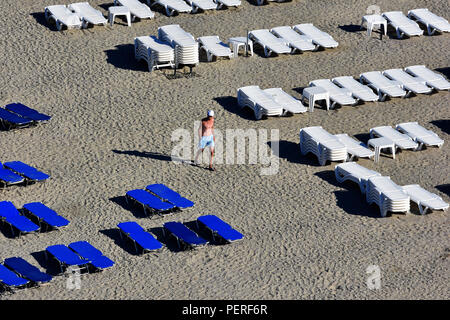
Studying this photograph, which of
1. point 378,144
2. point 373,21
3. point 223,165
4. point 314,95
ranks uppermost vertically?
point 373,21

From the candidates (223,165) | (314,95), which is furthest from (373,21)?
(223,165)

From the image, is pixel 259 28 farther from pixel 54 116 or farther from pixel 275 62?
pixel 54 116

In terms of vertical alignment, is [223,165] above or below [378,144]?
below

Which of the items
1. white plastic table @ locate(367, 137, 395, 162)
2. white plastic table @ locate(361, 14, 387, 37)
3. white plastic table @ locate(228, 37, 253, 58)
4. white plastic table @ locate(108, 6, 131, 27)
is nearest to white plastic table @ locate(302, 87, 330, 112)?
white plastic table @ locate(367, 137, 395, 162)

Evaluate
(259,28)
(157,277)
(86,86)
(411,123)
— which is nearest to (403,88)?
(411,123)

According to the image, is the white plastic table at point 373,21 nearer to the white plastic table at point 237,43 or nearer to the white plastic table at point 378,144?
the white plastic table at point 237,43

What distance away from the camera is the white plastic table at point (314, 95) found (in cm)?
2880

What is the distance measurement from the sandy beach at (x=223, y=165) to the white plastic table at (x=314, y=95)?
229mm

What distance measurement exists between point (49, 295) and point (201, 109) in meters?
8.10

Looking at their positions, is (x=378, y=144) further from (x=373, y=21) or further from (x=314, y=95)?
(x=373, y=21)

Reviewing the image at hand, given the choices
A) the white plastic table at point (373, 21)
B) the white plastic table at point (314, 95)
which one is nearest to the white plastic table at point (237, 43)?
the white plastic table at point (314, 95)

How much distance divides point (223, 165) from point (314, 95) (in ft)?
11.3

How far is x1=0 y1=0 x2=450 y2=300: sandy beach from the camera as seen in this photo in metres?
22.8

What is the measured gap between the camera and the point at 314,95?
28.8 m
